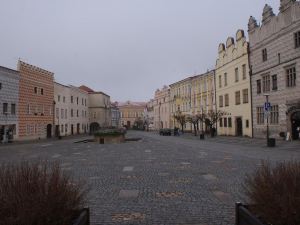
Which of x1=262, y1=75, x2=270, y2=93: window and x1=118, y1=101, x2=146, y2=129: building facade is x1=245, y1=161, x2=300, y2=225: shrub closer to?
x1=262, y1=75, x2=270, y2=93: window

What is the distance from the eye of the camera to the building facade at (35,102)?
1901 inches

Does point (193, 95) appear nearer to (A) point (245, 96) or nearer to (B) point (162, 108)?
(A) point (245, 96)

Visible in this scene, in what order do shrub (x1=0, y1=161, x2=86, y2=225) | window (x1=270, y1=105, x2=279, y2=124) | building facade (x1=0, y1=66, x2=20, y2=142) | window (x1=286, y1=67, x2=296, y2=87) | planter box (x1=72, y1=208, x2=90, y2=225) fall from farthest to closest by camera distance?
1. building facade (x1=0, y1=66, x2=20, y2=142)
2. window (x1=270, y1=105, x2=279, y2=124)
3. window (x1=286, y1=67, x2=296, y2=87)
4. planter box (x1=72, y1=208, x2=90, y2=225)
5. shrub (x1=0, y1=161, x2=86, y2=225)

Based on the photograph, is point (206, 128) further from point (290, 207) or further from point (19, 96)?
point (290, 207)

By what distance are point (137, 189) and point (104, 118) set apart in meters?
91.0

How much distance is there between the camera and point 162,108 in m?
99.1

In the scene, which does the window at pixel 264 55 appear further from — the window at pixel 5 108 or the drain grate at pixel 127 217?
the drain grate at pixel 127 217

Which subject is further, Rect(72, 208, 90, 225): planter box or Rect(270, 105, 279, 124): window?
Result: Rect(270, 105, 279, 124): window

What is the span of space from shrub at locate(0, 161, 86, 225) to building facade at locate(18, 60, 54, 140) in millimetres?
44882

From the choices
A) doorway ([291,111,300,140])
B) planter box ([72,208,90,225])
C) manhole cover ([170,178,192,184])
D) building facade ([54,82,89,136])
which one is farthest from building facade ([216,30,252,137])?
planter box ([72,208,90,225])

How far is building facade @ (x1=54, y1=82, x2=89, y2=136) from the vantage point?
6352 cm

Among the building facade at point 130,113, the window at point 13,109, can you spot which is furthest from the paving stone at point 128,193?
the building facade at point 130,113

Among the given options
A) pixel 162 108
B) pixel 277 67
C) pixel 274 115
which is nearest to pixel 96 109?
pixel 162 108

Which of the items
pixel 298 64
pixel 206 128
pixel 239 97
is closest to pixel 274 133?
pixel 298 64
